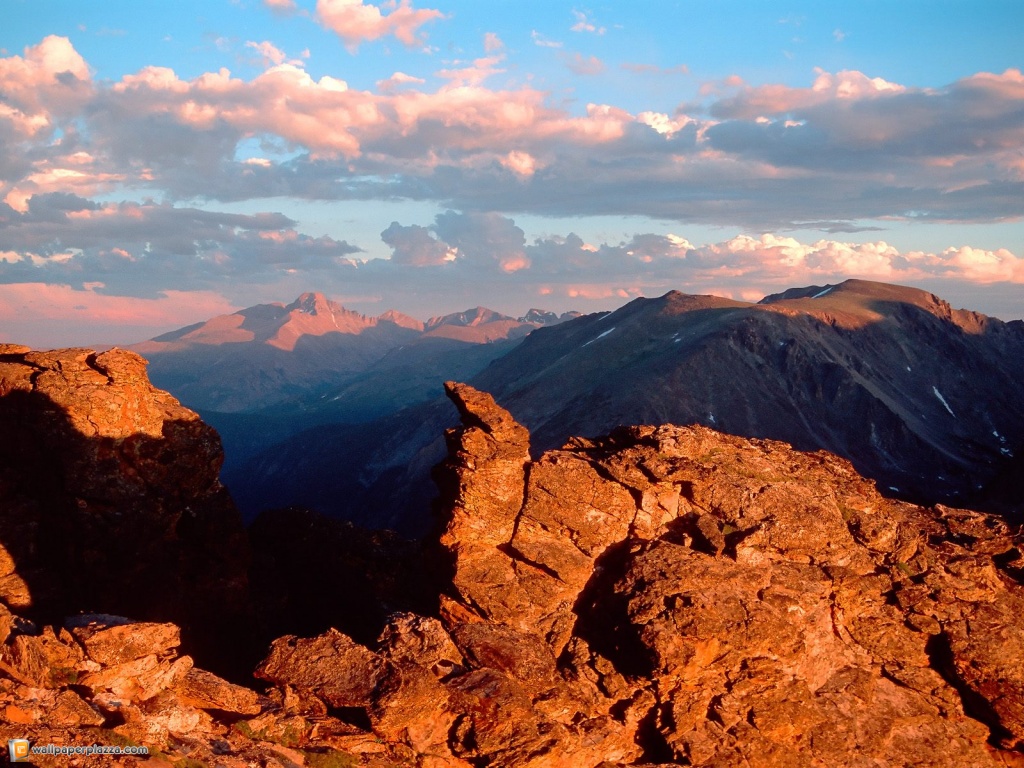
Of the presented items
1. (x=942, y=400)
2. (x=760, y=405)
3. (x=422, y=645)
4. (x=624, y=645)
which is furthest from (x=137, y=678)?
(x=942, y=400)

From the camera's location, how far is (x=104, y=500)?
1126 inches

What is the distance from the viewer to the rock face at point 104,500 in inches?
1100

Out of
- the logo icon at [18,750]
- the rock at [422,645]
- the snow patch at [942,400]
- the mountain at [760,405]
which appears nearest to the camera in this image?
the logo icon at [18,750]

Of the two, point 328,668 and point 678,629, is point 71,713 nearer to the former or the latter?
point 328,668

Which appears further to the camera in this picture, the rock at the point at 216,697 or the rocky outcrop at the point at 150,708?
the rock at the point at 216,697

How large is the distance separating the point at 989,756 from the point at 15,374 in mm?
36635

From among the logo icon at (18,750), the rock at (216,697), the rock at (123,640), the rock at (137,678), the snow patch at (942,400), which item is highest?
the rock at (123,640)

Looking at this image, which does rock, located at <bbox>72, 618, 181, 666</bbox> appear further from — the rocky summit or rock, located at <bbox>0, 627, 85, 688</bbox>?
rock, located at <bbox>0, 627, 85, 688</bbox>

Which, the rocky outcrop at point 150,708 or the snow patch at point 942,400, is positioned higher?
the rocky outcrop at point 150,708

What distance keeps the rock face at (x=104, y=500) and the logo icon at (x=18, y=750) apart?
42.0 ft

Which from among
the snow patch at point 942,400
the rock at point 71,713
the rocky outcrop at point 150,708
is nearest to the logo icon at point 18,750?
the rocky outcrop at point 150,708

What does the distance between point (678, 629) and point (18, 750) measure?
16.7 m

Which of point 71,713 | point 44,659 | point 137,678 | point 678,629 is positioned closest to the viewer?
point 71,713

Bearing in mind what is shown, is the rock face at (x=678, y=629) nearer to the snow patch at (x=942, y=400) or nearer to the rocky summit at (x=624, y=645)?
the rocky summit at (x=624, y=645)
